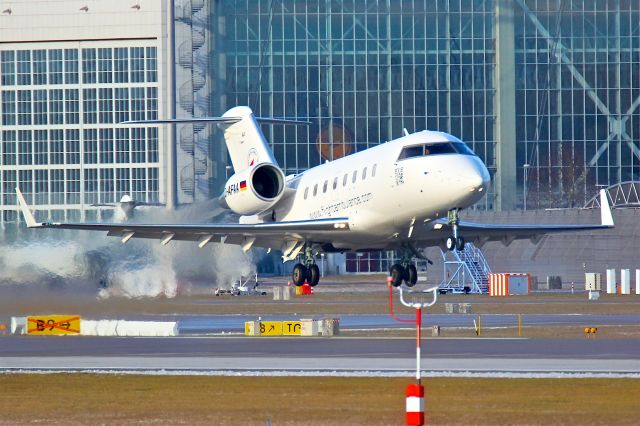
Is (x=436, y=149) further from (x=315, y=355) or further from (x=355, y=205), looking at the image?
(x=315, y=355)

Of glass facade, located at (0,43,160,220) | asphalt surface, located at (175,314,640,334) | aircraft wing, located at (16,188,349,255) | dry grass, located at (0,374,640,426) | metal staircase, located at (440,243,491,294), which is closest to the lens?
dry grass, located at (0,374,640,426)

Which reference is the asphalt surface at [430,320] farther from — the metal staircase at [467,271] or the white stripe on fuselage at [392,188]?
the metal staircase at [467,271]

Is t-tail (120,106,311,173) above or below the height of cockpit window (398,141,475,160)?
above

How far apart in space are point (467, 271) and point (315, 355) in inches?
1581

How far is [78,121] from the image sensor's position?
90.6 m

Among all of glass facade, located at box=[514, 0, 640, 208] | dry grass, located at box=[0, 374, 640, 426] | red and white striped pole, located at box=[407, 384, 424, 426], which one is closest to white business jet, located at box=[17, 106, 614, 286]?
dry grass, located at box=[0, 374, 640, 426]

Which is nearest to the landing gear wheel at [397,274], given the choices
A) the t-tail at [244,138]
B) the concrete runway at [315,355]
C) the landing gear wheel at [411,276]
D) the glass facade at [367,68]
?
the landing gear wheel at [411,276]

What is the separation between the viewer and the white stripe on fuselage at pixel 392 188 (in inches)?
1315

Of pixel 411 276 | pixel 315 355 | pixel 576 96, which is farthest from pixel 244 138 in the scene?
pixel 576 96

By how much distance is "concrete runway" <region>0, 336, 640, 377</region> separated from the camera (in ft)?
100

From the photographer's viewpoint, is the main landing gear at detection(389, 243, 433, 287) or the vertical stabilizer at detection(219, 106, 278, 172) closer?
the main landing gear at detection(389, 243, 433, 287)

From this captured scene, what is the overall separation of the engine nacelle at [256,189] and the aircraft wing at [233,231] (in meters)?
0.83

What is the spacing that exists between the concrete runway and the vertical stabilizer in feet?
19.3

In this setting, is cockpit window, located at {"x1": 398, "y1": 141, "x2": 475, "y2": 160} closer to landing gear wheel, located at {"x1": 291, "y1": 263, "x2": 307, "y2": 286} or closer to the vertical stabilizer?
landing gear wheel, located at {"x1": 291, "y1": 263, "x2": 307, "y2": 286}
